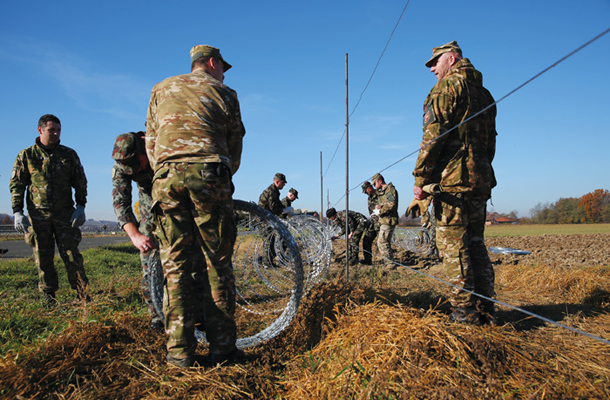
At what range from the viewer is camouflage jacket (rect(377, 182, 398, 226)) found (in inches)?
342

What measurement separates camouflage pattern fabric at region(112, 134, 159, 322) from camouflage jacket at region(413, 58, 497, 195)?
8.75 feet

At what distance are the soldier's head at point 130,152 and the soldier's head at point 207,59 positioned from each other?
0.86 meters

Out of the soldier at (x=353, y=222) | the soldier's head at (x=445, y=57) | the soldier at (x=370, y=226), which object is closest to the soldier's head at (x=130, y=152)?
the soldier's head at (x=445, y=57)

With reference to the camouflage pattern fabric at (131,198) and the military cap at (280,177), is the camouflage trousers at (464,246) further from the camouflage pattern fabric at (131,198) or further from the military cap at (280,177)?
A: the military cap at (280,177)

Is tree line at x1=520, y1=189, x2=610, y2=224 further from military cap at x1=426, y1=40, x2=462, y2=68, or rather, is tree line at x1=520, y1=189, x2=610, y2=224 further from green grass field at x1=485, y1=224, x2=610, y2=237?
military cap at x1=426, y1=40, x2=462, y2=68

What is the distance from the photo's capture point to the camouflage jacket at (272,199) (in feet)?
30.7

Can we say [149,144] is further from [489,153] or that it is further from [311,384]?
[489,153]

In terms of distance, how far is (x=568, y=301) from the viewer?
432cm

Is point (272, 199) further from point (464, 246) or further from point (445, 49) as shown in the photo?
point (464, 246)

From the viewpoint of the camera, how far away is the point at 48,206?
176 inches

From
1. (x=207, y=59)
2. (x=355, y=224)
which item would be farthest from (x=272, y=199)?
(x=207, y=59)

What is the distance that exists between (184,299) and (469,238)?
2.64 m

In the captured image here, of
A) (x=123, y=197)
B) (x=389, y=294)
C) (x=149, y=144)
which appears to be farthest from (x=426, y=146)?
(x=123, y=197)

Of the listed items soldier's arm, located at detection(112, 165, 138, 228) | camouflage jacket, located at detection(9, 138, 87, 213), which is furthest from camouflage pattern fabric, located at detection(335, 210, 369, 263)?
soldier's arm, located at detection(112, 165, 138, 228)
